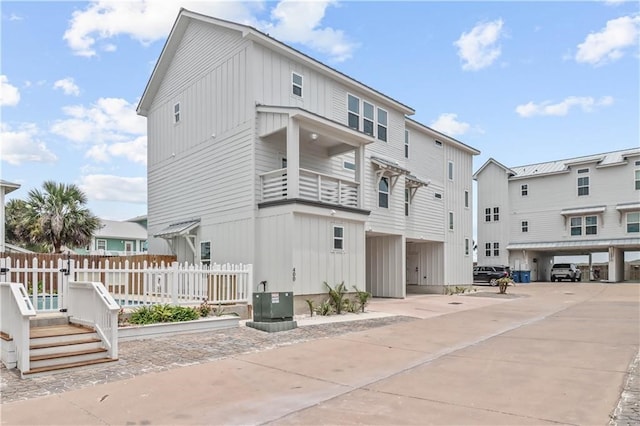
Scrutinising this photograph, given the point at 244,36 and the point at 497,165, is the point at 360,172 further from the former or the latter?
the point at 497,165

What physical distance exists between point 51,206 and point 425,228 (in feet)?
69.3

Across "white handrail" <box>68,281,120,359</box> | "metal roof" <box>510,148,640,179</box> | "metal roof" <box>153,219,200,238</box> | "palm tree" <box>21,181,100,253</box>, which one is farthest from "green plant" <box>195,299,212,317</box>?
"metal roof" <box>510,148,640,179</box>

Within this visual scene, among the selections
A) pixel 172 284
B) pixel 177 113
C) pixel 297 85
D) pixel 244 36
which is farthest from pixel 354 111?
pixel 172 284

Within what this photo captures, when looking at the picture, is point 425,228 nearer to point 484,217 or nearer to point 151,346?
point 151,346

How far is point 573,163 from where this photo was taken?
39.6m

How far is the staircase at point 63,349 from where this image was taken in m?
7.09

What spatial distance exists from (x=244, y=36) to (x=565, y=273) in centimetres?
3716

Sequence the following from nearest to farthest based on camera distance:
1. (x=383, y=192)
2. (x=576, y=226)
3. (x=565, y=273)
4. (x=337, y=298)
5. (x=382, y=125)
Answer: (x=337, y=298), (x=383, y=192), (x=382, y=125), (x=576, y=226), (x=565, y=273)

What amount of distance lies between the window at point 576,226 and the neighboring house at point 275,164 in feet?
71.1

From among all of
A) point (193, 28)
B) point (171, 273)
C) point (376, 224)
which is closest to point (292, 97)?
point (193, 28)

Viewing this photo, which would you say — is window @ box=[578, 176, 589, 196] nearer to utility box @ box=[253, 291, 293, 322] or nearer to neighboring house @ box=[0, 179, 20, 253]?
utility box @ box=[253, 291, 293, 322]

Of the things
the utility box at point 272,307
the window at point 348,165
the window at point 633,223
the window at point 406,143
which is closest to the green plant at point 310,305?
the utility box at point 272,307

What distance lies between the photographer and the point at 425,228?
2491 centimetres

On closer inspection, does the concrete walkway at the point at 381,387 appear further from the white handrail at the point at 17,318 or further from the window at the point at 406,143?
the window at the point at 406,143
